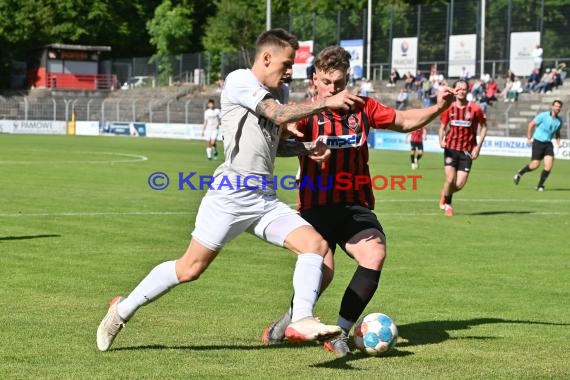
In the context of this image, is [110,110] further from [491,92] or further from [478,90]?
[491,92]

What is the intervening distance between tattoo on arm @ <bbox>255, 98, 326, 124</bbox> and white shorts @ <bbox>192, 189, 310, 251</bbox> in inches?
23.7

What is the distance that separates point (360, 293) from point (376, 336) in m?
0.39

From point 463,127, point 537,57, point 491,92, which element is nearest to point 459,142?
point 463,127

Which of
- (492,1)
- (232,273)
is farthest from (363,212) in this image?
(492,1)

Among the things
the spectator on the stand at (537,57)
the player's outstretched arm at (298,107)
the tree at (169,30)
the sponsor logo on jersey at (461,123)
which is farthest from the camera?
the tree at (169,30)

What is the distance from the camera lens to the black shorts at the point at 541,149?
2500cm

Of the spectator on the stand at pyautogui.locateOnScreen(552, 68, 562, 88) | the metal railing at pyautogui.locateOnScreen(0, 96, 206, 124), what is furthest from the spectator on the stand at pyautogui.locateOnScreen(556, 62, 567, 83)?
the metal railing at pyautogui.locateOnScreen(0, 96, 206, 124)

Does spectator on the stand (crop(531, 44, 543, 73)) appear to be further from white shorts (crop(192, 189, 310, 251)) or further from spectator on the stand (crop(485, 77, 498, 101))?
white shorts (crop(192, 189, 310, 251))

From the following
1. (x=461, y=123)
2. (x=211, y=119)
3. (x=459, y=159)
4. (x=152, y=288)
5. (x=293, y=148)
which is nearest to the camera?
(x=152, y=288)

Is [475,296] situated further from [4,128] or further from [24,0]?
[24,0]

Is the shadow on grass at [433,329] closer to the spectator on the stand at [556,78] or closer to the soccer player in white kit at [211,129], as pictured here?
the soccer player in white kit at [211,129]

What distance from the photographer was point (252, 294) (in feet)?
33.0

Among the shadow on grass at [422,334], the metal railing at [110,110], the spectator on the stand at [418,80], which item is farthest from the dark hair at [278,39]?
→ the metal railing at [110,110]

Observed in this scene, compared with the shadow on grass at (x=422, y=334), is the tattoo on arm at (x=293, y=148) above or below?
above
